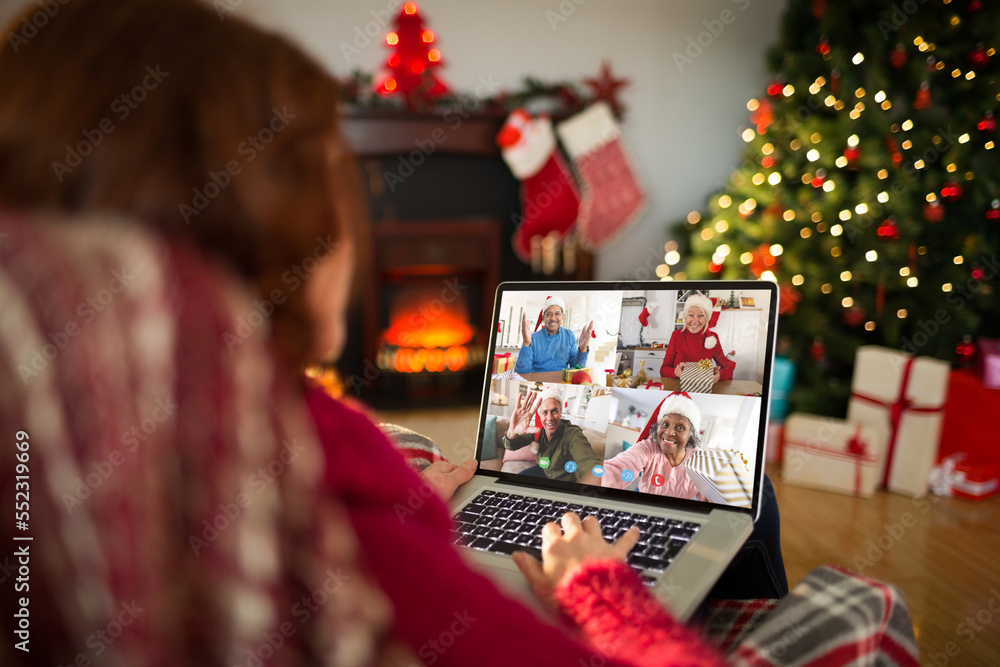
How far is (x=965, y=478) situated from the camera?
2.19m

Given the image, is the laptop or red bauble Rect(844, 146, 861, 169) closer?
the laptop

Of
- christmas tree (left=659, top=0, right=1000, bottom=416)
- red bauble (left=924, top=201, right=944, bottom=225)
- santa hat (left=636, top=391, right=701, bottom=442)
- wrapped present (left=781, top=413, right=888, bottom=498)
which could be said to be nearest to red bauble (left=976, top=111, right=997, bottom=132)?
christmas tree (left=659, top=0, right=1000, bottom=416)

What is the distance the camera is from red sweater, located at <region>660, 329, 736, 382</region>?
0.82 metres

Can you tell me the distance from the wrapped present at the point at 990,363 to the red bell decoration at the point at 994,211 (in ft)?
1.50

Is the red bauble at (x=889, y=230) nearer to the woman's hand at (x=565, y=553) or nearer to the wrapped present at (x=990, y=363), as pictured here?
the wrapped present at (x=990, y=363)

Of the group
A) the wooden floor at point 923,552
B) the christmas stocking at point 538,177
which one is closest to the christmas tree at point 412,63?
the christmas stocking at point 538,177

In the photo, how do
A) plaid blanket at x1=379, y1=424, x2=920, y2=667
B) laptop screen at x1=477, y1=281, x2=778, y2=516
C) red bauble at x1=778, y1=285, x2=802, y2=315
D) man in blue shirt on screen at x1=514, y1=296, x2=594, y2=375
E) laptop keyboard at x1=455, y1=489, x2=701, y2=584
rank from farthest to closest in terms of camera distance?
red bauble at x1=778, y1=285, x2=802, y2=315 → man in blue shirt on screen at x1=514, y1=296, x2=594, y2=375 → laptop screen at x1=477, y1=281, x2=778, y2=516 → laptop keyboard at x1=455, y1=489, x2=701, y2=584 → plaid blanket at x1=379, y1=424, x2=920, y2=667

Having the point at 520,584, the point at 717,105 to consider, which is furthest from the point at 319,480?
the point at 717,105

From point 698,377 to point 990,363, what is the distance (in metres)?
2.07

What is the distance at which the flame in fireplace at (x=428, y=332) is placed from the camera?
3436 mm

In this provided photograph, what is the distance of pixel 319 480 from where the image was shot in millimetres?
358

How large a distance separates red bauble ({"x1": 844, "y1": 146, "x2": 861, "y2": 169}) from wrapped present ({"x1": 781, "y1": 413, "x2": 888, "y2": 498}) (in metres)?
1.00

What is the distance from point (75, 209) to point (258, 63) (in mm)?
125

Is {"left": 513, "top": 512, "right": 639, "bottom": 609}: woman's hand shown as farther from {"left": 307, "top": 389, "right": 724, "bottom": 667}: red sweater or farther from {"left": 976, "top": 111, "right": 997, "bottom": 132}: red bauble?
{"left": 976, "top": 111, "right": 997, "bottom": 132}: red bauble
